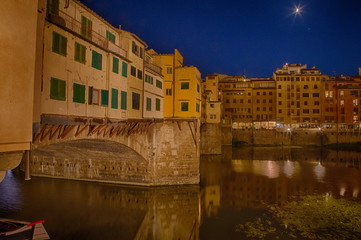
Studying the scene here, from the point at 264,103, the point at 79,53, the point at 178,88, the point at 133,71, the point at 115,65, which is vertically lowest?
the point at 79,53

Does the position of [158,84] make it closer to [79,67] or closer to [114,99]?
[114,99]

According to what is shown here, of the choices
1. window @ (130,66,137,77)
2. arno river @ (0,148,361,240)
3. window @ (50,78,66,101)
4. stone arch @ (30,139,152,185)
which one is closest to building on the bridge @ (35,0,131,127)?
window @ (50,78,66,101)

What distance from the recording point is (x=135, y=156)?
21844 mm

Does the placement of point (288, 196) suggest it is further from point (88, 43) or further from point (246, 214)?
point (88, 43)

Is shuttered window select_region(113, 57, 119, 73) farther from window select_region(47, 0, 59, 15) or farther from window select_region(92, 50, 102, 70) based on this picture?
window select_region(47, 0, 59, 15)

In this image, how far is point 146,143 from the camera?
71.2 ft

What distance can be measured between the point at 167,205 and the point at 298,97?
7192cm

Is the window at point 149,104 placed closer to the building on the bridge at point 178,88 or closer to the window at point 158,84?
the window at point 158,84

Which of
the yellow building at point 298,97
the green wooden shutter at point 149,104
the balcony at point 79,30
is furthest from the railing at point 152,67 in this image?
the yellow building at point 298,97

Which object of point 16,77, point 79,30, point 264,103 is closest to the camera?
point 16,77

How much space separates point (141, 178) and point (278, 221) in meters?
12.6

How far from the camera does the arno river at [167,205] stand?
15102mm

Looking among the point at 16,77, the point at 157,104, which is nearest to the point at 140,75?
the point at 157,104

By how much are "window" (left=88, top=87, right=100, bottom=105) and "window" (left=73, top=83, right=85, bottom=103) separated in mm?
645
